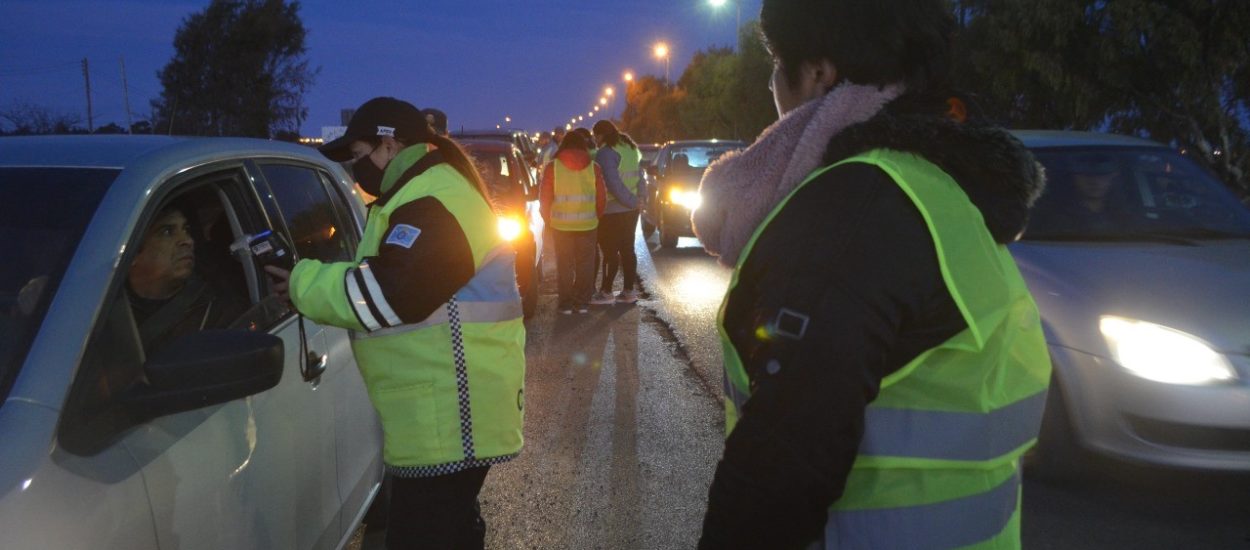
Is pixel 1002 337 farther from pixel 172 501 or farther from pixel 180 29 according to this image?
pixel 180 29

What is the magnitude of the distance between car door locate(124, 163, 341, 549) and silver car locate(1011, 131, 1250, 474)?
10.4 ft

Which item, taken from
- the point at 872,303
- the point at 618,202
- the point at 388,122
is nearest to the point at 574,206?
the point at 618,202

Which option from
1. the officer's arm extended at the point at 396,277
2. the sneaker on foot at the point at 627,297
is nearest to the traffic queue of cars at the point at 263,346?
the officer's arm extended at the point at 396,277

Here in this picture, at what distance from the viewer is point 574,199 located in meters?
8.80

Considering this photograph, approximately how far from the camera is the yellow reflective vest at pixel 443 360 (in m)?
2.48

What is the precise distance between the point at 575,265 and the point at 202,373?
7.21 metres

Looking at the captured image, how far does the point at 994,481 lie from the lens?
1454 millimetres

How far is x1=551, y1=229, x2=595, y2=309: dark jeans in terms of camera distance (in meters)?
8.98

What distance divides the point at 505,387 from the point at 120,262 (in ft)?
3.24

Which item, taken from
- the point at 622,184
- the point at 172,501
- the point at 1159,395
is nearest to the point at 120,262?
the point at 172,501

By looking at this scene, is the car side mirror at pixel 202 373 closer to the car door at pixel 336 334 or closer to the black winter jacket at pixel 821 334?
the car door at pixel 336 334

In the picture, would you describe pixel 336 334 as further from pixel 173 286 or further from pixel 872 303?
pixel 872 303

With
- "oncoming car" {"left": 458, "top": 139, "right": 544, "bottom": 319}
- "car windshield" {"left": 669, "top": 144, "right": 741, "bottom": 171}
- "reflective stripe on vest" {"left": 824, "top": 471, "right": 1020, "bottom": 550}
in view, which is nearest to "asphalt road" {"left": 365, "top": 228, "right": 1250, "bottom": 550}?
"oncoming car" {"left": 458, "top": 139, "right": 544, "bottom": 319}

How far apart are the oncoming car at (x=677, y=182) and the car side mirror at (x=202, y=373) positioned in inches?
444
